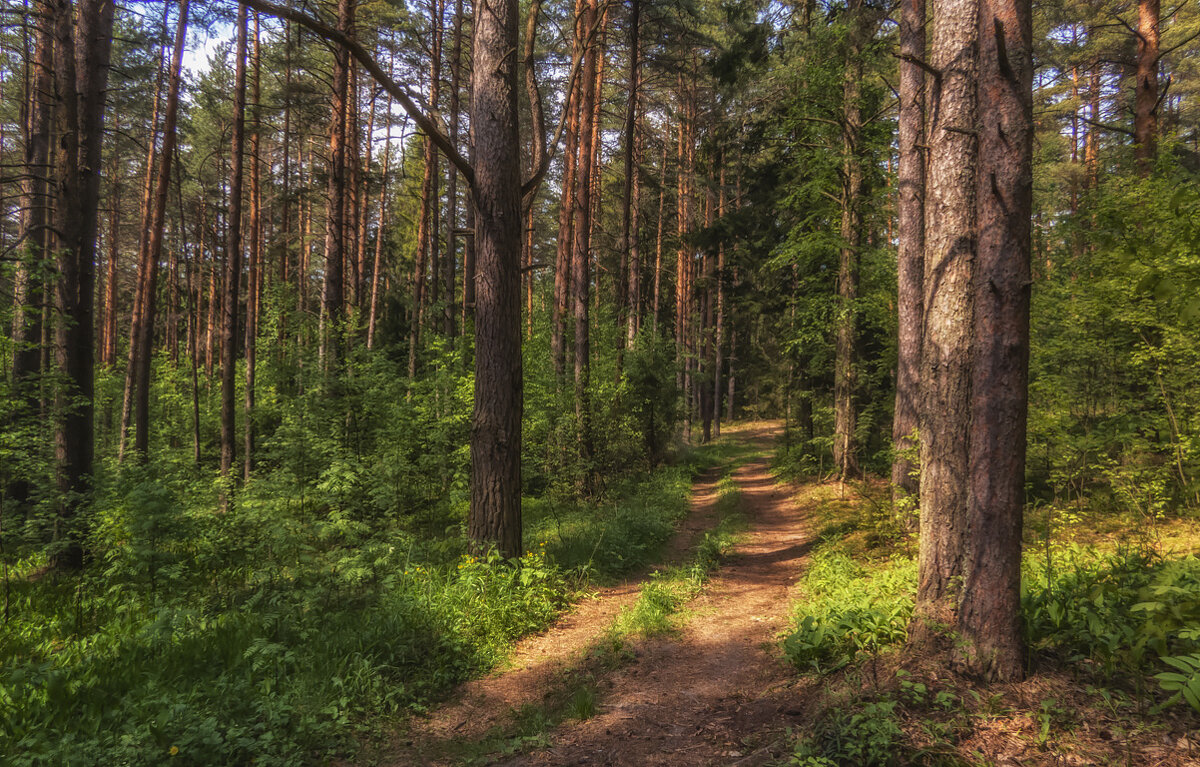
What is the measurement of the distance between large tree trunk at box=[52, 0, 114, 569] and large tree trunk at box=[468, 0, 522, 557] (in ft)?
17.4

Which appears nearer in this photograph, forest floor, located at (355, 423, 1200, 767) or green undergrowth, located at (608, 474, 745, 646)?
forest floor, located at (355, 423, 1200, 767)

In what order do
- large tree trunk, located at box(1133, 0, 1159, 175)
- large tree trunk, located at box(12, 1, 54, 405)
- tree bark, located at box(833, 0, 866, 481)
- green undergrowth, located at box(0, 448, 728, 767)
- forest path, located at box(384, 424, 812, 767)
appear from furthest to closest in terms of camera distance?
tree bark, located at box(833, 0, 866, 481) → large tree trunk, located at box(1133, 0, 1159, 175) → large tree trunk, located at box(12, 1, 54, 405) → forest path, located at box(384, 424, 812, 767) → green undergrowth, located at box(0, 448, 728, 767)

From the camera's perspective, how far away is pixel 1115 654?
3297mm

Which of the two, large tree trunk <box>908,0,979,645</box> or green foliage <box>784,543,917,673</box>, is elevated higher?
large tree trunk <box>908,0,979,645</box>

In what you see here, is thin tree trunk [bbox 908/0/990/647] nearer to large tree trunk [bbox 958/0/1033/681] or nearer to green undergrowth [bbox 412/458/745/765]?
large tree trunk [bbox 958/0/1033/681]

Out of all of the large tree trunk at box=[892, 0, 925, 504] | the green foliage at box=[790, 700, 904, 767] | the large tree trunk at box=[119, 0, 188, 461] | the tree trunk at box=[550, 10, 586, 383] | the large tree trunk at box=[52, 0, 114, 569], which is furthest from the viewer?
the tree trunk at box=[550, 10, 586, 383]

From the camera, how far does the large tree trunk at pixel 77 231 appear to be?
7.20m

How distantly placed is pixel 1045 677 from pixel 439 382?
10.3 meters

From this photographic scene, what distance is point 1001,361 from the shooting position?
3371 millimetres

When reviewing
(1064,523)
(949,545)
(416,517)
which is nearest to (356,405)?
(416,517)

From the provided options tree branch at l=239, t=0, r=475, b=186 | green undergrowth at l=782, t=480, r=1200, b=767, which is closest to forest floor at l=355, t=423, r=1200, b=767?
green undergrowth at l=782, t=480, r=1200, b=767

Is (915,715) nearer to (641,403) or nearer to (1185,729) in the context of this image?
(1185,729)

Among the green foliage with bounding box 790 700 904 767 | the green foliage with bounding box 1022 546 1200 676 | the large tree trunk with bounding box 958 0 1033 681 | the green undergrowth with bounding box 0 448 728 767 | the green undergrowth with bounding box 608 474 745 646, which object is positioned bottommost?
the green undergrowth with bounding box 608 474 745 646

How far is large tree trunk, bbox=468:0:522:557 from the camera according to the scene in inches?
239
